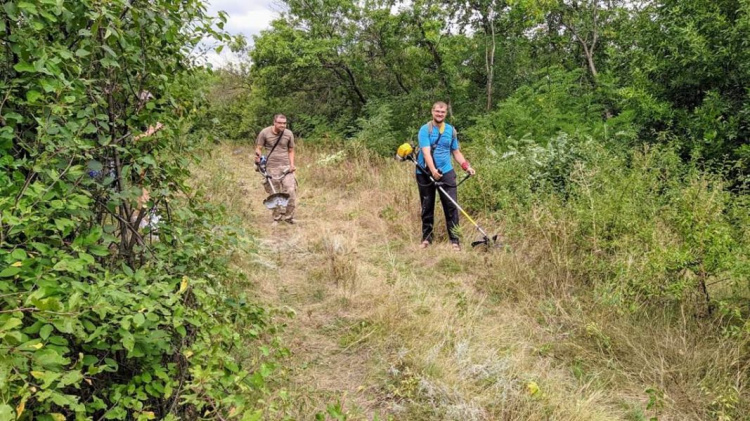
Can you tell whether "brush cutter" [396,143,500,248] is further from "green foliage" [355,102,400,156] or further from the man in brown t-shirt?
"green foliage" [355,102,400,156]

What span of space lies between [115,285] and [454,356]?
207cm

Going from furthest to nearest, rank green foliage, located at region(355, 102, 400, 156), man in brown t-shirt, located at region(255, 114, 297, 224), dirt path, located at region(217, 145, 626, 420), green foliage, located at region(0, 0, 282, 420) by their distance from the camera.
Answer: green foliage, located at region(355, 102, 400, 156)
man in brown t-shirt, located at region(255, 114, 297, 224)
dirt path, located at region(217, 145, 626, 420)
green foliage, located at region(0, 0, 282, 420)

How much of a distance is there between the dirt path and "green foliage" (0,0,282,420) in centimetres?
54

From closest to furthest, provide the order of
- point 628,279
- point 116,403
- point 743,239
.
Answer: point 116,403 → point 743,239 → point 628,279

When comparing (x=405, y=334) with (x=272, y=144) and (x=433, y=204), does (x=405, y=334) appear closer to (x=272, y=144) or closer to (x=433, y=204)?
(x=433, y=204)

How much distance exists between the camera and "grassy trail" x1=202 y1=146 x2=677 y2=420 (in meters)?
2.40

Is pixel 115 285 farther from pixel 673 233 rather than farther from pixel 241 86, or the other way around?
pixel 241 86

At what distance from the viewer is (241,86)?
18781mm

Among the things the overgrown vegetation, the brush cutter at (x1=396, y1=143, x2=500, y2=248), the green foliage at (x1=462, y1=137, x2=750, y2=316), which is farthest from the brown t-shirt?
the green foliage at (x1=462, y1=137, x2=750, y2=316)

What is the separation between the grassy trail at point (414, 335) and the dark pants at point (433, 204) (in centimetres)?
22

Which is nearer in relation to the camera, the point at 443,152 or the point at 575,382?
the point at 575,382

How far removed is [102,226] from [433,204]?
13.1 ft

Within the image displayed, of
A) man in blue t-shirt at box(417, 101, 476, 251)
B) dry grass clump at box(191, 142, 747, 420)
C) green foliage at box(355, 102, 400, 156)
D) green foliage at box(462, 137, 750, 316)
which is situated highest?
green foliage at box(355, 102, 400, 156)

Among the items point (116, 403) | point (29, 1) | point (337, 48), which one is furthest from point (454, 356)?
Answer: point (337, 48)
